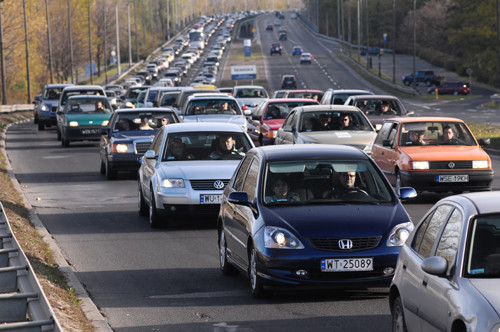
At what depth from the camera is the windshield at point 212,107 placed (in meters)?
31.2

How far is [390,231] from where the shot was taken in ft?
33.4

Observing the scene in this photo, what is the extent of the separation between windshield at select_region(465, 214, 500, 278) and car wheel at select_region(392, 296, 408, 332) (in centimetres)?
110

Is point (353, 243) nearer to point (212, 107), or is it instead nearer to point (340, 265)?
point (340, 265)

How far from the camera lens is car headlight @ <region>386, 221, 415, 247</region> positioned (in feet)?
33.2

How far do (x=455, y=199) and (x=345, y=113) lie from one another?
54.4ft

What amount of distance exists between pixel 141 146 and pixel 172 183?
8.67 m

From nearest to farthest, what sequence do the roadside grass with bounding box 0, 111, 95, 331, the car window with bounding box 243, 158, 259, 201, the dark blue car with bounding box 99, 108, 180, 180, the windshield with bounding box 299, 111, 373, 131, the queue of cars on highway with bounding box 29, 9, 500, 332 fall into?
the queue of cars on highway with bounding box 29, 9, 500, 332, the roadside grass with bounding box 0, 111, 95, 331, the car window with bounding box 243, 158, 259, 201, the windshield with bounding box 299, 111, 373, 131, the dark blue car with bounding box 99, 108, 180, 180

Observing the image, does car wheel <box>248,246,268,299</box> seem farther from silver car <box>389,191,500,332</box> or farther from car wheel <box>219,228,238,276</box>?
silver car <box>389,191,500,332</box>

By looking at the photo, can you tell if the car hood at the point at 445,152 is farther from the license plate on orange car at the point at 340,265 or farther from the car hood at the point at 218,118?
the car hood at the point at 218,118

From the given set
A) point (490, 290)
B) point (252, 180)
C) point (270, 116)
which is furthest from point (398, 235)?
point (270, 116)

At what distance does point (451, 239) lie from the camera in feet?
22.5

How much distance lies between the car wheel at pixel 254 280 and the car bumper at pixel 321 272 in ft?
0.84

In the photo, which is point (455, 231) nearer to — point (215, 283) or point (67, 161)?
point (215, 283)

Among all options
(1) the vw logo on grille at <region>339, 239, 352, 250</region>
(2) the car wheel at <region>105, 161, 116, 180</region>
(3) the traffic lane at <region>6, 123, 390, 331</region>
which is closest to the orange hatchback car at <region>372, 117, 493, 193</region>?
(3) the traffic lane at <region>6, 123, 390, 331</region>
